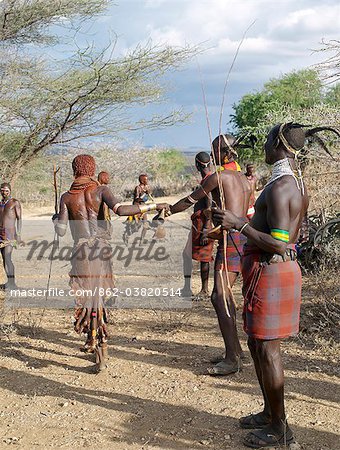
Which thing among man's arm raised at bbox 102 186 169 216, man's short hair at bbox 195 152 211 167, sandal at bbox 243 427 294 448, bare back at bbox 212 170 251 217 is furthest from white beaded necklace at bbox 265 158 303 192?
man's short hair at bbox 195 152 211 167

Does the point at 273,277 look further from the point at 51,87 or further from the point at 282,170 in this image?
the point at 51,87

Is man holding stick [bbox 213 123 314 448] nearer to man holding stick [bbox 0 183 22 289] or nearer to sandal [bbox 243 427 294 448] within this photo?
sandal [bbox 243 427 294 448]

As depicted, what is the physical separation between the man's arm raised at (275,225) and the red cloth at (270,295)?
161mm

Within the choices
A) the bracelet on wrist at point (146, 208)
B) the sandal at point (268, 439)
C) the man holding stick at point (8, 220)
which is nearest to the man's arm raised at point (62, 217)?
the bracelet on wrist at point (146, 208)

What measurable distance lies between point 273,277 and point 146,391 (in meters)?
1.70

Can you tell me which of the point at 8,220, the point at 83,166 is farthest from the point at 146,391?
the point at 8,220

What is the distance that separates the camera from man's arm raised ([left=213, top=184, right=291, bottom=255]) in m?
3.29

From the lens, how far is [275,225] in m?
3.30

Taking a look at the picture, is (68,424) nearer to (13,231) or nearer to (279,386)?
(279,386)

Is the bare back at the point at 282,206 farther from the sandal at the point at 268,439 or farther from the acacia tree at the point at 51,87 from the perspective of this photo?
the acacia tree at the point at 51,87

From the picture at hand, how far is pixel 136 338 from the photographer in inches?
237

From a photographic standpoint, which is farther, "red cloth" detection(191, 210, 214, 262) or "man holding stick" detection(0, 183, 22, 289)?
"man holding stick" detection(0, 183, 22, 289)

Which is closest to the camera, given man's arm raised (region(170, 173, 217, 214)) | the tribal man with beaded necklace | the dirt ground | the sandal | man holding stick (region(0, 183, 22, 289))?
the tribal man with beaded necklace

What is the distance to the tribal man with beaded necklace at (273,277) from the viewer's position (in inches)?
134
